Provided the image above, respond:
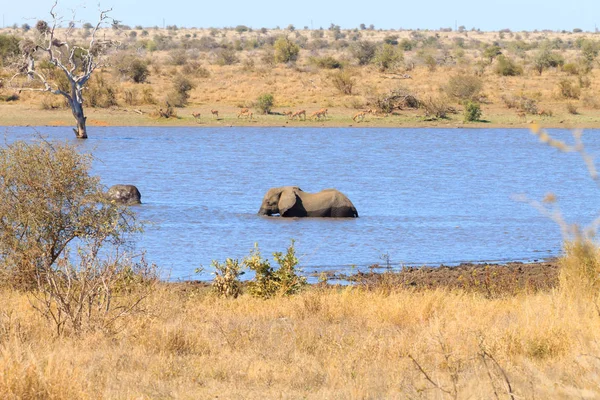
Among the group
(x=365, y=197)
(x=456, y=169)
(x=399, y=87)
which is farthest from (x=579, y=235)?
(x=399, y=87)

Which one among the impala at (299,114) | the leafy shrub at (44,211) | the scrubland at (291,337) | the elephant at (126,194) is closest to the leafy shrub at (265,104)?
the impala at (299,114)

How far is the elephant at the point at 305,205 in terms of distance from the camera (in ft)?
63.9

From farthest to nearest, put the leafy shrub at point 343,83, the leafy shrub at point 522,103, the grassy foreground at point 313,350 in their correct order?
1. the leafy shrub at point 343,83
2. the leafy shrub at point 522,103
3. the grassy foreground at point 313,350

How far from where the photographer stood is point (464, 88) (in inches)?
1927

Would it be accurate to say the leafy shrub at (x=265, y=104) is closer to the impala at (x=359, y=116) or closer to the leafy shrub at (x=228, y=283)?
the impala at (x=359, y=116)

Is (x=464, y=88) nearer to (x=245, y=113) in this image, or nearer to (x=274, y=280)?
(x=245, y=113)

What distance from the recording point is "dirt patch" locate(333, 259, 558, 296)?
1149 cm

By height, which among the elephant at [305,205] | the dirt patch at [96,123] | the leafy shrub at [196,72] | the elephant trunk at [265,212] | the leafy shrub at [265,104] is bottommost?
the dirt patch at [96,123]

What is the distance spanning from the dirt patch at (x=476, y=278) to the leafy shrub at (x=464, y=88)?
34.7 meters

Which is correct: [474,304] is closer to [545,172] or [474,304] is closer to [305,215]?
[305,215]

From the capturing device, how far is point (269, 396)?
6148 millimetres

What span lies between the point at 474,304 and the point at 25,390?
542cm

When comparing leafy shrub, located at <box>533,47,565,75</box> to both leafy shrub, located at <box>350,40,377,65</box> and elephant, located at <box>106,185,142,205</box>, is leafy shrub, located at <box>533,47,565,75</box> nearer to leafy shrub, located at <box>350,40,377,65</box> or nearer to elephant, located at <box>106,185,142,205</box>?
leafy shrub, located at <box>350,40,377,65</box>

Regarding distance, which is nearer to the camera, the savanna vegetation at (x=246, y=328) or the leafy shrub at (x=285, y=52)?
the savanna vegetation at (x=246, y=328)
